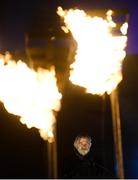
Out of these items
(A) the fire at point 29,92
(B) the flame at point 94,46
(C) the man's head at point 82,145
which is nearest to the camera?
(C) the man's head at point 82,145

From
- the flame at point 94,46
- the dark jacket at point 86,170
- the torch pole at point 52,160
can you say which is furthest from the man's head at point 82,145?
the flame at point 94,46

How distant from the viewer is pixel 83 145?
249 inches

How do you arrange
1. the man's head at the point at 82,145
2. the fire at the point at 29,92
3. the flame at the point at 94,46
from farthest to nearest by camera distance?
the fire at the point at 29,92 → the flame at the point at 94,46 → the man's head at the point at 82,145

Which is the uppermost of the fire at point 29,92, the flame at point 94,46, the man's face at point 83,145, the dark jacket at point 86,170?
the flame at point 94,46

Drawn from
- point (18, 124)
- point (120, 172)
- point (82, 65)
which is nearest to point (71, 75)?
point (82, 65)

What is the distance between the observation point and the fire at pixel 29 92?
→ 666cm

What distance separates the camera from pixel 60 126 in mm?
7316

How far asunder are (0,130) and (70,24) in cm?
246

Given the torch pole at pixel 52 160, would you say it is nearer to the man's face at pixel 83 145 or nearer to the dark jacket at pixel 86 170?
the dark jacket at pixel 86 170

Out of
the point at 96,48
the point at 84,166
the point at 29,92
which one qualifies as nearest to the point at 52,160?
the point at 84,166

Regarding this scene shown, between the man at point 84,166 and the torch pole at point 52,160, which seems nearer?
the man at point 84,166

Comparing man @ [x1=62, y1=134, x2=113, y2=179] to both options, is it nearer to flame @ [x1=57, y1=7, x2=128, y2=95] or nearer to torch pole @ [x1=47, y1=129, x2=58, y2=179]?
torch pole @ [x1=47, y1=129, x2=58, y2=179]

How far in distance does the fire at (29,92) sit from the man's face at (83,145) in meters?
0.69

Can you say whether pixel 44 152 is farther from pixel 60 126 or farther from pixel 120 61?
pixel 120 61
